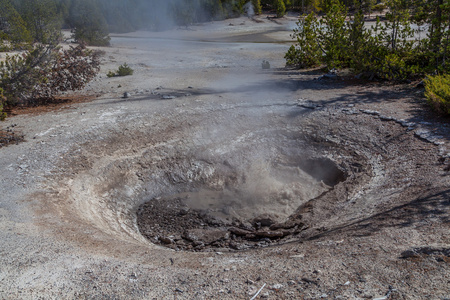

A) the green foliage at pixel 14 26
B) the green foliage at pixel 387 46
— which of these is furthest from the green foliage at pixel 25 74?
the green foliage at pixel 14 26

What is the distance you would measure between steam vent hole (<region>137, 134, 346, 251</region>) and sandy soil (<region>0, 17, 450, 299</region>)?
0.03 metres

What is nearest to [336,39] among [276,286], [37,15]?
[276,286]

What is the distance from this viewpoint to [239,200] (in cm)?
543

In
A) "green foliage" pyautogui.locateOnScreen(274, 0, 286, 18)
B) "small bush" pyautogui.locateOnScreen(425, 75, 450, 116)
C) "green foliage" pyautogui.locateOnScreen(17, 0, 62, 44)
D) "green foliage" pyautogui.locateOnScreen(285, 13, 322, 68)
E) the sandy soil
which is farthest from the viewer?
"green foliage" pyautogui.locateOnScreen(274, 0, 286, 18)

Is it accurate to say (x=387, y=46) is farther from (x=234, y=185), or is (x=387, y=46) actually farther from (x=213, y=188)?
(x=213, y=188)

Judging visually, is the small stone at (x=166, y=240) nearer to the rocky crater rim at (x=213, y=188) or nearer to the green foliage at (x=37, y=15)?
the rocky crater rim at (x=213, y=188)

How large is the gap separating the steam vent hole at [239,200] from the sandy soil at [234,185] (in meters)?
0.03

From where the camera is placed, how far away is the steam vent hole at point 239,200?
4.46 m

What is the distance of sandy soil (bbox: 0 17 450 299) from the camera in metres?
2.71

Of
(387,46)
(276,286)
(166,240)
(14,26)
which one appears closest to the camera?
(276,286)

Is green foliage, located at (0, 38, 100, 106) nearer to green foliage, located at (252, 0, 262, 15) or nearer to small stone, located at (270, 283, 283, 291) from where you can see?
small stone, located at (270, 283, 283, 291)

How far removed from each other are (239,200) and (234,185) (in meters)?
0.41

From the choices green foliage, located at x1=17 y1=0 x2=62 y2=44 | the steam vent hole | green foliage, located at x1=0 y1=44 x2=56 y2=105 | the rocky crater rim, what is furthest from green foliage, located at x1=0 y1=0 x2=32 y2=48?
the steam vent hole

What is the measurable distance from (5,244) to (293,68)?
9.90 metres
